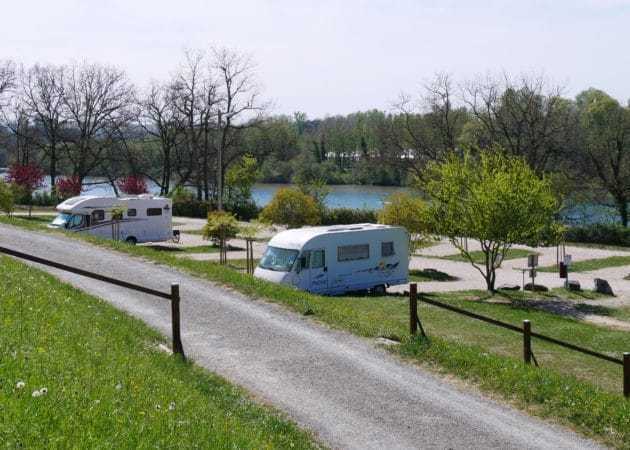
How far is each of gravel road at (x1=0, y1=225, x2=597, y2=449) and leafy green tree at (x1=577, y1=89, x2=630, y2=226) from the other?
41.8 m

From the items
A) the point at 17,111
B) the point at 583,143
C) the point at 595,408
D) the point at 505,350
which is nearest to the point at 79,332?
the point at 595,408

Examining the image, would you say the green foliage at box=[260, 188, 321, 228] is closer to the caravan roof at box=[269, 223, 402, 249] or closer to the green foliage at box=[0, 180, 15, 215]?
the caravan roof at box=[269, 223, 402, 249]

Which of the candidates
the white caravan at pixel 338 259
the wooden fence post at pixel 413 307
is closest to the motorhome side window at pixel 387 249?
the white caravan at pixel 338 259

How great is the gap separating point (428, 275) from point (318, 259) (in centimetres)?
857

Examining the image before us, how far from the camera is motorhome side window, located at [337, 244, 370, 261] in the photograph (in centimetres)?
2370

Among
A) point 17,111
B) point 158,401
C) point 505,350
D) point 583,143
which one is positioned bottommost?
point 505,350

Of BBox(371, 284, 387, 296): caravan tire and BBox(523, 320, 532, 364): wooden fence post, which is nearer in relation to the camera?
BBox(523, 320, 532, 364): wooden fence post

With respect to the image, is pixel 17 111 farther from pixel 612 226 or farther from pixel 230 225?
pixel 612 226

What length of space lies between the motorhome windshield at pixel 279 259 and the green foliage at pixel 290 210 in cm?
1366

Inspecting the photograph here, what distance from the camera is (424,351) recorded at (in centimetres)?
1173

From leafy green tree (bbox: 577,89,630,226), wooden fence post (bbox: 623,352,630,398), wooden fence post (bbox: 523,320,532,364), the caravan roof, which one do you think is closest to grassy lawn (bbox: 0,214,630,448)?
wooden fence post (bbox: 623,352,630,398)

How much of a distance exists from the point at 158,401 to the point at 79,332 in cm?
262

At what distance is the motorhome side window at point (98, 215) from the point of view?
35.8 meters

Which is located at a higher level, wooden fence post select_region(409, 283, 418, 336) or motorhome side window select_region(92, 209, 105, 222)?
motorhome side window select_region(92, 209, 105, 222)
